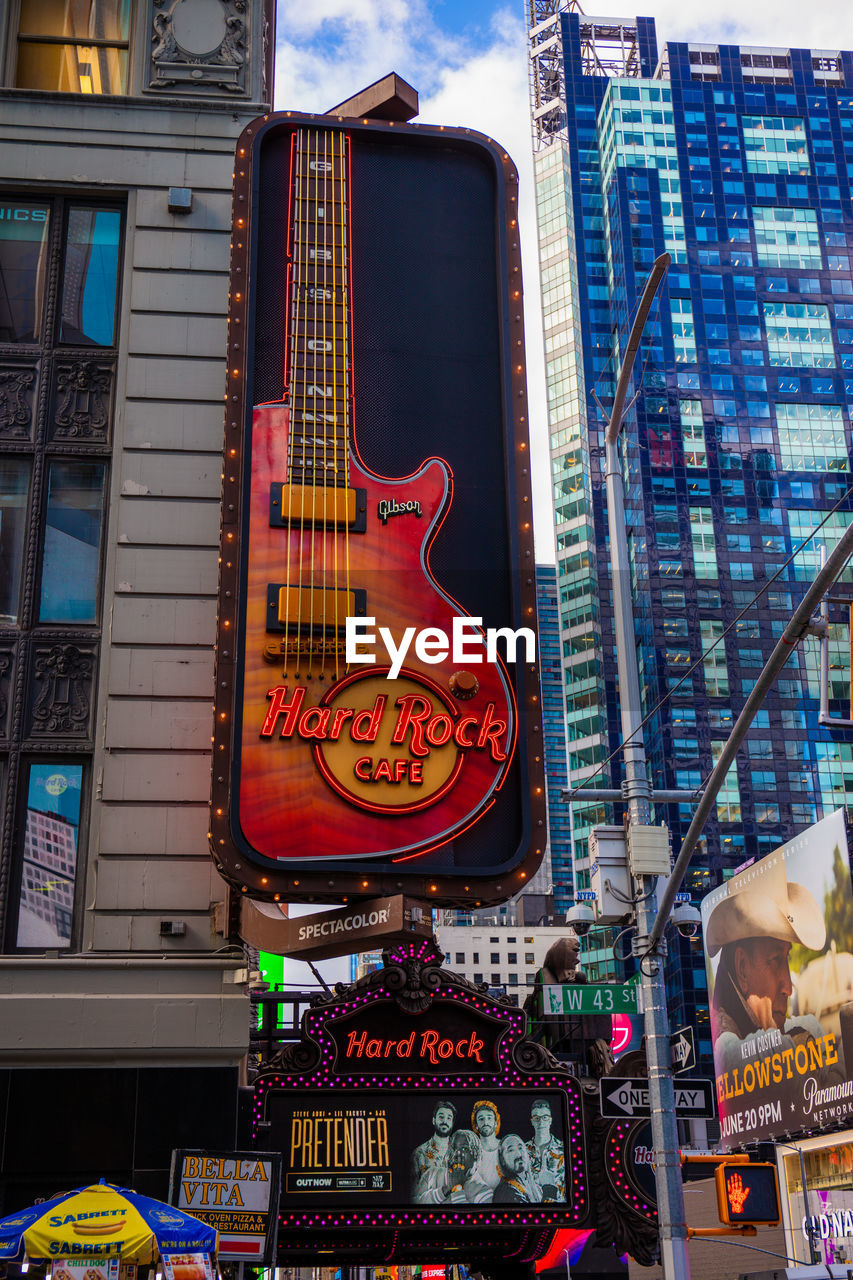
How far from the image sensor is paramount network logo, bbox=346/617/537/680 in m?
17.6

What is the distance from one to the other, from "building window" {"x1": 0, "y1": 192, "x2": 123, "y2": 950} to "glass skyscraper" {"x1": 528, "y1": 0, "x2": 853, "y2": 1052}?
118 meters

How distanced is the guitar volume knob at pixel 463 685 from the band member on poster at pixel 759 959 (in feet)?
121

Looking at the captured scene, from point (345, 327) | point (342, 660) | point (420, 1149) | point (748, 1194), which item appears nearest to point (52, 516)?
point (342, 660)

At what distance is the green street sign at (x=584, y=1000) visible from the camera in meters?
17.9

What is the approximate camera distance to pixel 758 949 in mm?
56719

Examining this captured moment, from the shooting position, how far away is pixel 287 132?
20719 mm

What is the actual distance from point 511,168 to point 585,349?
15092 cm

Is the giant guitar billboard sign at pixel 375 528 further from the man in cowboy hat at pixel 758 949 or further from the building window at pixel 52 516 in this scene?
the man in cowboy hat at pixel 758 949

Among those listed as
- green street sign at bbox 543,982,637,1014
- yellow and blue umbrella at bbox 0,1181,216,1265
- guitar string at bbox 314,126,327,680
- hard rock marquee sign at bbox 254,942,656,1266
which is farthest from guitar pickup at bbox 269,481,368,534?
yellow and blue umbrella at bbox 0,1181,216,1265

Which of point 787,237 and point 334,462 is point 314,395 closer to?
point 334,462

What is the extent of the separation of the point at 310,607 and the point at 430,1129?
6478mm

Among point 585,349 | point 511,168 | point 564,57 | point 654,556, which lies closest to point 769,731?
point 654,556

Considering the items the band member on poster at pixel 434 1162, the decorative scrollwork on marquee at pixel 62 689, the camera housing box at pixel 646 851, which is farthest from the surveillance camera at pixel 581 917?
the decorative scrollwork on marquee at pixel 62 689

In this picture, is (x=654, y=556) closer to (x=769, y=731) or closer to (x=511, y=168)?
(x=769, y=731)
